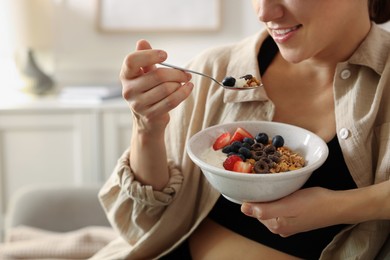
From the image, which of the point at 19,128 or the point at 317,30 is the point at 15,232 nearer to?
the point at 19,128

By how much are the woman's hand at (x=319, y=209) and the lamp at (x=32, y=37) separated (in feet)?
5.46

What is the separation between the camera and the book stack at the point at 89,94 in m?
2.39

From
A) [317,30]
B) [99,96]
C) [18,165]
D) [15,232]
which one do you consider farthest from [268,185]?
[18,165]

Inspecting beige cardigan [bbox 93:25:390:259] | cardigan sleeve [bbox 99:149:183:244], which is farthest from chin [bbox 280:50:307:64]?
cardigan sleeve [bbox 99:149:183:244]

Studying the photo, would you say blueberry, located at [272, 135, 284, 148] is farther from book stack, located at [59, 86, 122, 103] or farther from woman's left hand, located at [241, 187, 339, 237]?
book stack, located at [59, 86, 122, 103]

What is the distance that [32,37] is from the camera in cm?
244

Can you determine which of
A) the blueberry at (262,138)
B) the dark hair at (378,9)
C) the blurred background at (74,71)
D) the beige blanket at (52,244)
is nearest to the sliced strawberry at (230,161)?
the blueberry at (262,138)

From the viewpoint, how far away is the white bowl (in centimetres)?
96

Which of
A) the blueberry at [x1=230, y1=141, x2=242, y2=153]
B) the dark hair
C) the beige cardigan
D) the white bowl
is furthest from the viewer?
the dark hair

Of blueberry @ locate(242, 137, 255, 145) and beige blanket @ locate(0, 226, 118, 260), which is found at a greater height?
blueberry @ locate(242, 137, 255, 145)

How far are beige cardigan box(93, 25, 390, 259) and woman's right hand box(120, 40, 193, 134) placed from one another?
228mm

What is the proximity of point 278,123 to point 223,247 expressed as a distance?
0.94 ft

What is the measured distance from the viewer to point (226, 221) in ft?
4.18

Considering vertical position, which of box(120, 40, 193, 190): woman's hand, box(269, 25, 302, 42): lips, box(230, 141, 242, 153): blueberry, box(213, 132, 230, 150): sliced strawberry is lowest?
box(213, 132, 230, 150): sliced strawberry
